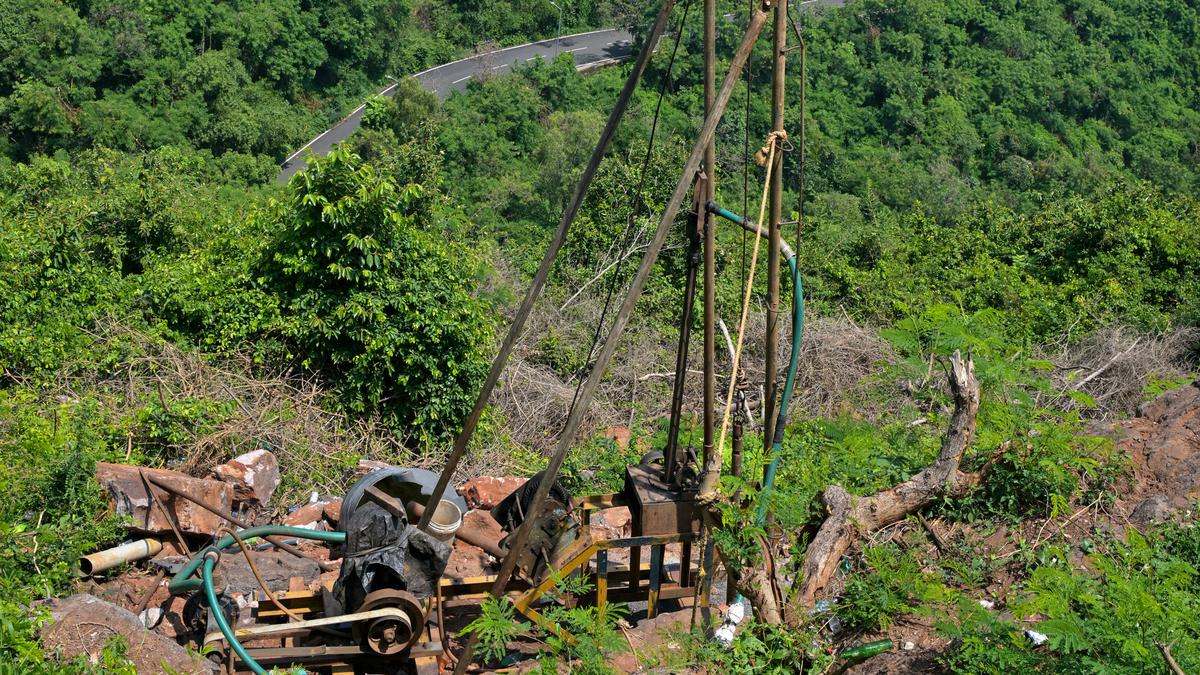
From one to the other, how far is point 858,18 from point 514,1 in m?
12.0

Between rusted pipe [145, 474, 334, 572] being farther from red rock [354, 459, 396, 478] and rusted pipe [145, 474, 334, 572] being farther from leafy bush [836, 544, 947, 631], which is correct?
leafy bush [836, 544, 947, 631]

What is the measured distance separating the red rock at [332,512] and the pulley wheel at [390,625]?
7.02 ft

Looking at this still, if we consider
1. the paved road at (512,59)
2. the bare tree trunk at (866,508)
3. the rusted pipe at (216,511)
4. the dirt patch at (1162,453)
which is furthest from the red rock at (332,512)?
the paved road at (512,59)

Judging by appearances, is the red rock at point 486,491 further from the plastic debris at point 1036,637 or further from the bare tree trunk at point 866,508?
the plastic debris at point 1036,637

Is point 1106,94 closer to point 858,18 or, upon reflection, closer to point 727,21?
point 858,18

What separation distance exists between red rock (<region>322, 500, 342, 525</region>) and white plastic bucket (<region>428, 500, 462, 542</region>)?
1565mm

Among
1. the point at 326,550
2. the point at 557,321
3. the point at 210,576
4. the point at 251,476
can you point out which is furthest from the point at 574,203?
the point at 557,321

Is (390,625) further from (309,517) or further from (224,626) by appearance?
(309,517)

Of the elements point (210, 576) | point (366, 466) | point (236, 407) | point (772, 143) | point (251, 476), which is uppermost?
point (772, 143)

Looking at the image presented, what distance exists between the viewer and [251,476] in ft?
26.1

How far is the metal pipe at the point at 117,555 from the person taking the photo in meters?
6.60

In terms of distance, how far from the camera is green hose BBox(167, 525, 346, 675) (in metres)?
5.48

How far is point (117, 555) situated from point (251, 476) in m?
1.36

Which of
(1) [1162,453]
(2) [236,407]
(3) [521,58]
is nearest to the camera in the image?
(1) [1162,453]
